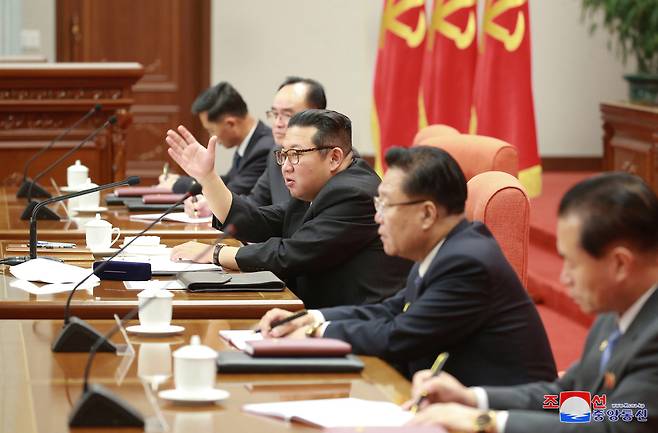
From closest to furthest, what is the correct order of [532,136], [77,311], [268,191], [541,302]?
1. [77,311]
2. [268,191]
3. [541,302]
4. [532,136]

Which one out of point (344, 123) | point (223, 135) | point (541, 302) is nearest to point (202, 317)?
point (344, 123)

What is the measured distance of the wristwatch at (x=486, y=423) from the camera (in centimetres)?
202

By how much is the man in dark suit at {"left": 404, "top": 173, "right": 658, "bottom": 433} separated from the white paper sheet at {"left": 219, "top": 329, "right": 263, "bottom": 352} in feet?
2.15

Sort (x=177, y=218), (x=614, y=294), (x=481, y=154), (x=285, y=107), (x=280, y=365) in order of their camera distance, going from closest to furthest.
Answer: (x=614, y=294) < (x=280, y=365) < (x=481, y=154) < (x=177, y=218) < (x=285, y=107)

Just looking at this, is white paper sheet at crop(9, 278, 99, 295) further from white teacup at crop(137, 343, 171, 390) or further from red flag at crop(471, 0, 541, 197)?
red flag at crop(471, 0, 541, 197)

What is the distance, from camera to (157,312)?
278cm

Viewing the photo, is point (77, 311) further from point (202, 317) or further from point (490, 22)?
point (490, 22)

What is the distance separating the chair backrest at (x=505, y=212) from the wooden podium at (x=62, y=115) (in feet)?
11.9

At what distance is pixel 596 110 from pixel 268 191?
19.2ft

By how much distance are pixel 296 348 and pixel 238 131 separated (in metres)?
3.48

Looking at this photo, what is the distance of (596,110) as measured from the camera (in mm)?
10367

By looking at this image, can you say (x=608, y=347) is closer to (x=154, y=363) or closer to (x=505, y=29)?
(x=154, y=363)

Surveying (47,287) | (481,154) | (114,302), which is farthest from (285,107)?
(114,302)

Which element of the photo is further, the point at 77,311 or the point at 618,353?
the point at 77,311
